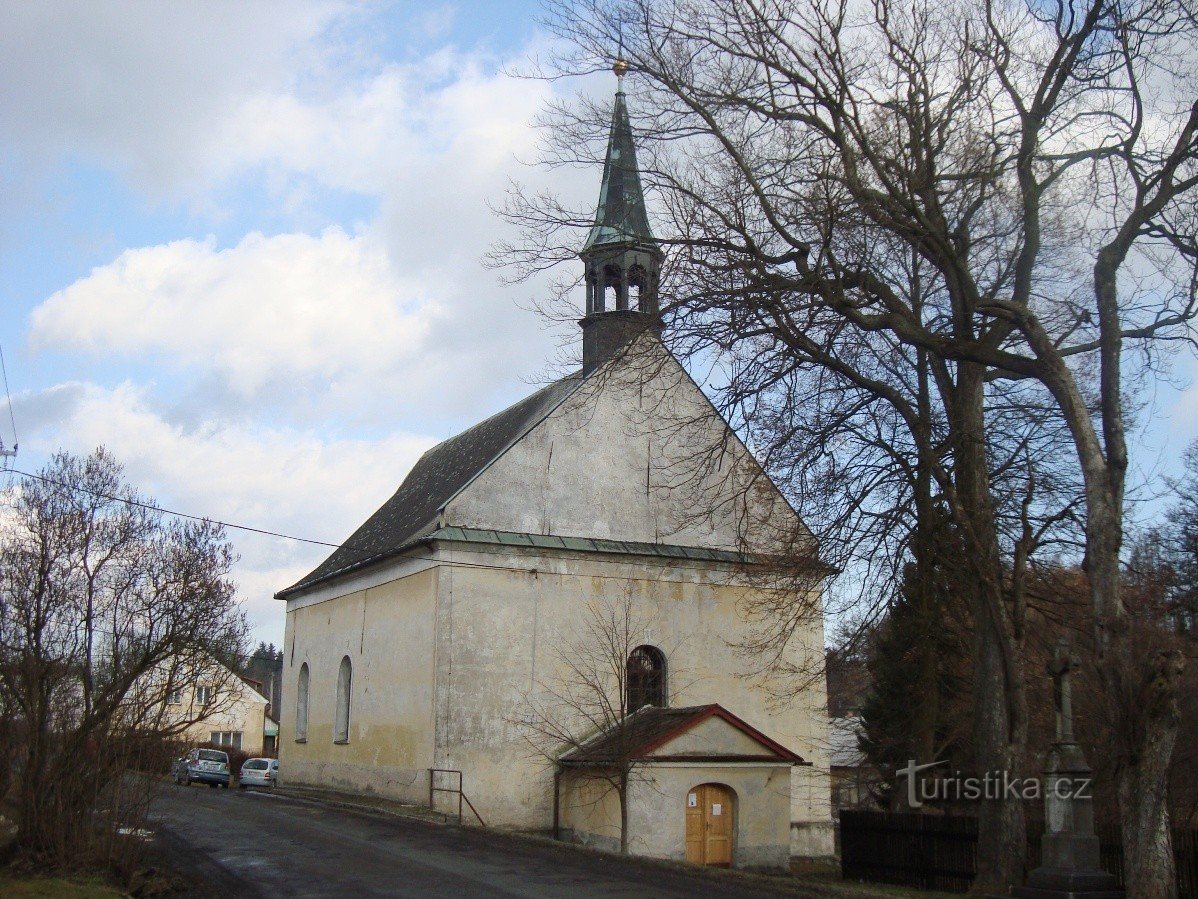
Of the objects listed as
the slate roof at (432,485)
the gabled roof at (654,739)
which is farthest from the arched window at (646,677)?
the slate roof at (432,485)

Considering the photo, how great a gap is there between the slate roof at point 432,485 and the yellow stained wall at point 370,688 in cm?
96

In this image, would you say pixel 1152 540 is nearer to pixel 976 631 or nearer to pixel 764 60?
pixel 976 631

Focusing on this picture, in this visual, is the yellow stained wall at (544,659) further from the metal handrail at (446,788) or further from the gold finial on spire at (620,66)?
the gold finial on spire at (620,66)

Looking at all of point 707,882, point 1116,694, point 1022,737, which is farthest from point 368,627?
point 1116,694

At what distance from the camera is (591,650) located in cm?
2553

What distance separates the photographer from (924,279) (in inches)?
683

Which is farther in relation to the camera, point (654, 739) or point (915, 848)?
point (654, 739)

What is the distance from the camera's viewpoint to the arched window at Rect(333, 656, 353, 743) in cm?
2948

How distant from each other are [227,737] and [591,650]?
141ft

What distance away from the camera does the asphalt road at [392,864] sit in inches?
533

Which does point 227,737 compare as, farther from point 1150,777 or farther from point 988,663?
point 1150,777

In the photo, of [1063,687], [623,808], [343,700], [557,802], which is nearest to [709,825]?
[623,808]

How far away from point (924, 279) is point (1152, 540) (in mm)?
11387

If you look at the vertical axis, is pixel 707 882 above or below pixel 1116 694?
below
